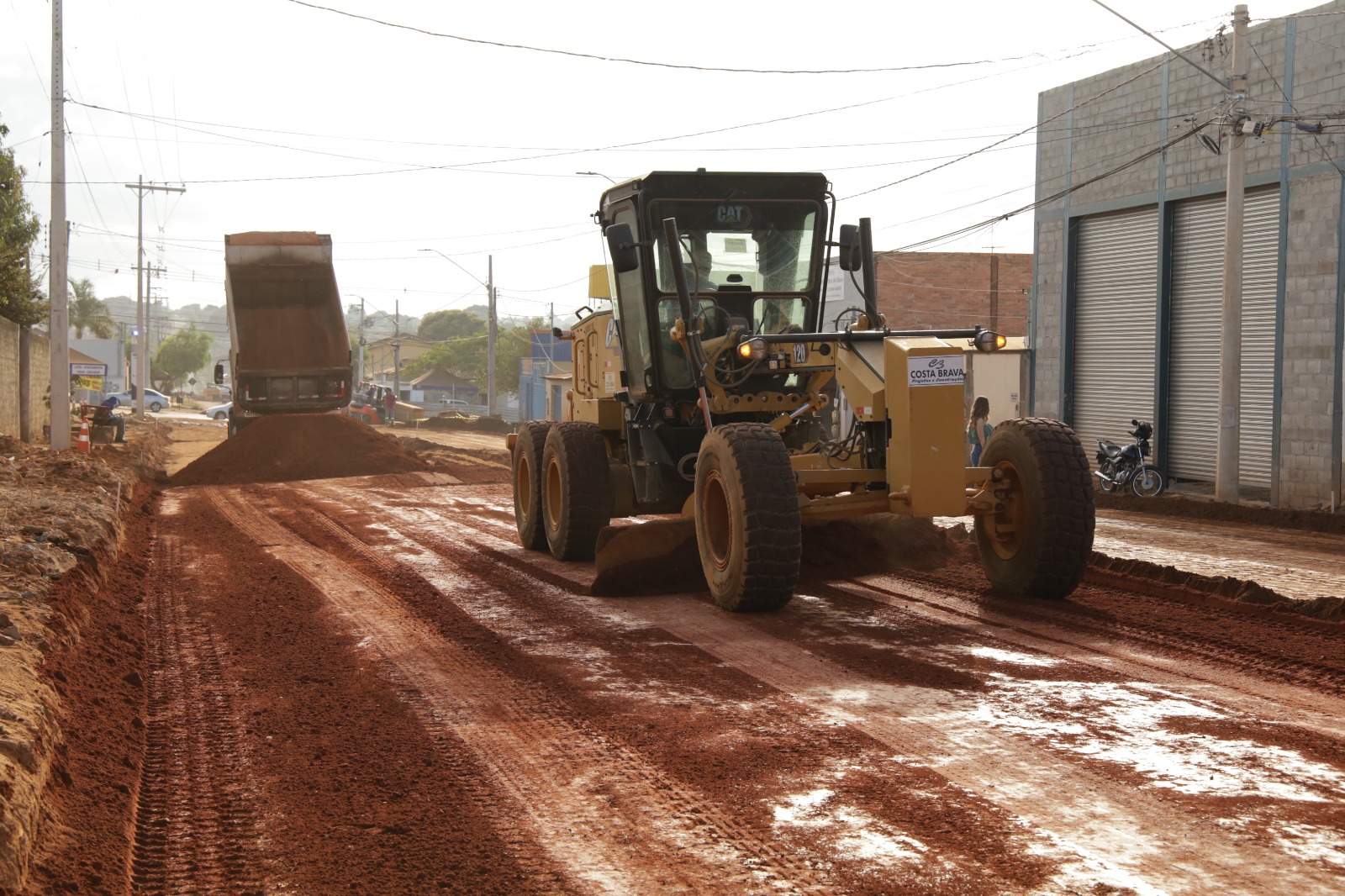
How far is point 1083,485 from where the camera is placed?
29.7ft

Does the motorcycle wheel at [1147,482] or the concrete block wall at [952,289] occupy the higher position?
the concrete block wall at [952,289]

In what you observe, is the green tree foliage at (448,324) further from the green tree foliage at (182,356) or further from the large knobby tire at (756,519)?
the large knobby tire at (756,519)

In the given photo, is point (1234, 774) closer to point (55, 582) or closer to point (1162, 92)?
point (55, 582)

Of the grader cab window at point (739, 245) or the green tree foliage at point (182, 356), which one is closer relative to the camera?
the grader cab window at point (739, 245)

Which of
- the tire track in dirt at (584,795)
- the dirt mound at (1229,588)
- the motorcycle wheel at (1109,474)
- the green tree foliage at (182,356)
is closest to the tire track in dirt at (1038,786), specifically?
the tire track in dirt at (584,795)

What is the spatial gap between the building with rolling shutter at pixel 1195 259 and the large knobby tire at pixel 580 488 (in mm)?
12141

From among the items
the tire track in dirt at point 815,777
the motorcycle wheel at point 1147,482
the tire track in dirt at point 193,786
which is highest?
the motorcycle wheel at point 1147,482

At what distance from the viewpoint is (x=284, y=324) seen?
27188 millimetres

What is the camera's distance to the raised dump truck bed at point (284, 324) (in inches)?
1059

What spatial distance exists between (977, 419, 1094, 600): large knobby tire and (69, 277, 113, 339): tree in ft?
378

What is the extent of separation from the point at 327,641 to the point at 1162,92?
19.5 metres

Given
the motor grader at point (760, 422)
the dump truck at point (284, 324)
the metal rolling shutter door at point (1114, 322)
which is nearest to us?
the motor grader at point (760, 422)

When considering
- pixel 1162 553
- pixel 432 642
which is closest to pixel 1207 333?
pixel 1162 553

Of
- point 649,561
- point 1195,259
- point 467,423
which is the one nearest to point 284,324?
point 1195,259
